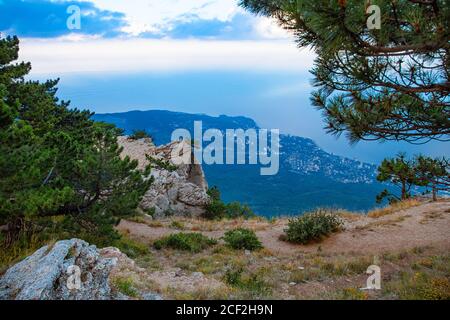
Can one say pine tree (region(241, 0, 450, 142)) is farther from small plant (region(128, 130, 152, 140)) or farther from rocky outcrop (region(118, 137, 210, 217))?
small plant (region(128, 130, 152, 140))

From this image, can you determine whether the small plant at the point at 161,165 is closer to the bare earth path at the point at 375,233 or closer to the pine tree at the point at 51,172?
the bare earth path at the point at 375,233

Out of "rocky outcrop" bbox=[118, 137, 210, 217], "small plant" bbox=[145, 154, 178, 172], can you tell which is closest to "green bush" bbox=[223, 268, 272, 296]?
"rocky outcrop" bbox=[118, 137, 210, 217]

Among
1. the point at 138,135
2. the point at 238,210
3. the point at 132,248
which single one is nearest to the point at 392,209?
the point at 132,248

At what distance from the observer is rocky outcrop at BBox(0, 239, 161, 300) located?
5.86m

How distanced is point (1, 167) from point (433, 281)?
9504mm

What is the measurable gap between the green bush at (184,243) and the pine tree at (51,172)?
7.85ft

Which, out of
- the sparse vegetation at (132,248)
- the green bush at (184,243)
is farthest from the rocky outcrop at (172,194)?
the sparse vegetation at (132,248)

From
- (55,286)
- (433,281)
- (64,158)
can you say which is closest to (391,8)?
(433,281)

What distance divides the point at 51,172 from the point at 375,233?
12361 millimetres

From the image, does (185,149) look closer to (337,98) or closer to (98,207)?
(98,207)

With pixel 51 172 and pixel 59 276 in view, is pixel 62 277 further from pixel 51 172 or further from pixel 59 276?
pixel 51 172

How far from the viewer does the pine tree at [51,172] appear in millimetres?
8344

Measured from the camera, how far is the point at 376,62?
23.2 feet

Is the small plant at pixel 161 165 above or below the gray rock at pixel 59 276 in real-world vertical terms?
above
